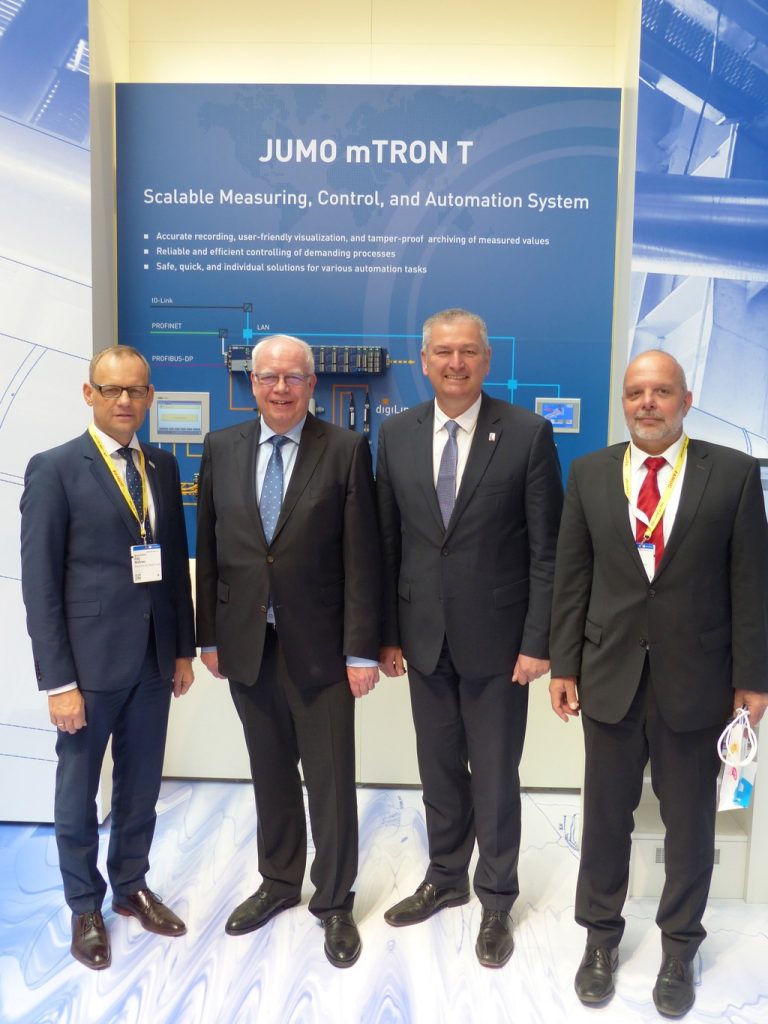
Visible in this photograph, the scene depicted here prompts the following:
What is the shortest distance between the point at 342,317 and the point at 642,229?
51.8 inches

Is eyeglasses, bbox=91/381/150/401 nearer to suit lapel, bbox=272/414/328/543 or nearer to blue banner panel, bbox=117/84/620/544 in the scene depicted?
suit lapel, bbox=272/414/328/543

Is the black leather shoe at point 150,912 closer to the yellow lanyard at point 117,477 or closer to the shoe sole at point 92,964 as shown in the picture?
the shoe sole at point 92,964

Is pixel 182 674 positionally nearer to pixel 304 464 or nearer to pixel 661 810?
pixel 304 464

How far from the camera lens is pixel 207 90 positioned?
355 centimetres

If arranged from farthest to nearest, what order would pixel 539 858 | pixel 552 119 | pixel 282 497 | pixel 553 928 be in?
pixel 552 119, pixel 539 858, pixel 553 928, pixel 282 497

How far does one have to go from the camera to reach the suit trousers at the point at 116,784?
2424mm

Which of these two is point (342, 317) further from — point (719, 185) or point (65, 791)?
point (65, 791)

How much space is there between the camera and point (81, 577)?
2.35 m

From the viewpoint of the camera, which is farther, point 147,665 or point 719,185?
point 719,185

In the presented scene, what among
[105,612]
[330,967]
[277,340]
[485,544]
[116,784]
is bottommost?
[330,967]

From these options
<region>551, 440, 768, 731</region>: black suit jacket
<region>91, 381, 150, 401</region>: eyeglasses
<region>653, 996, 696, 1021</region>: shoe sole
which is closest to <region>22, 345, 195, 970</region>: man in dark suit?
<region>91, 381, 150, 401</region>: eyeglasses

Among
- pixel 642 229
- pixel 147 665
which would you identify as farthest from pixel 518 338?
pixel 147 665

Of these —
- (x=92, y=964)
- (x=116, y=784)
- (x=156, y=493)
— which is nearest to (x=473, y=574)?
(x=156, y=493)

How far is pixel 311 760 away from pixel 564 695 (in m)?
0.81
